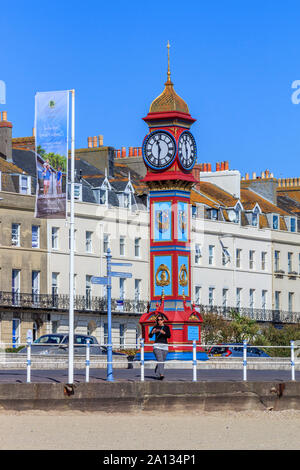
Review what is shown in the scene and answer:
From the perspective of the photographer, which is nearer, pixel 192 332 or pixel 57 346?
pixel 192 332

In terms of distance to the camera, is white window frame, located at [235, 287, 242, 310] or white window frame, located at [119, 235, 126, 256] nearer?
white window frame, located at [119, 235, 126, 256]

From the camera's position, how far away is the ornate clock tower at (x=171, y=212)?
57156 mm

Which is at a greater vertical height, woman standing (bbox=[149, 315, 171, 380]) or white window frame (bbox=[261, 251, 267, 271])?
white window frame (bbox=[261, 251, 267, 271])

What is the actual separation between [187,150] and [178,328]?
22.8 feet

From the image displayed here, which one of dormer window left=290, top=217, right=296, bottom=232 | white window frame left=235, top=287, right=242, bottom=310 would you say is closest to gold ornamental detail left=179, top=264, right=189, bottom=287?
white window frame left=235, top=287, right=242, bottom=310

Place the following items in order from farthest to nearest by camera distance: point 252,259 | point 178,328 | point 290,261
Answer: point 290,261
point 252,259
point 178,328

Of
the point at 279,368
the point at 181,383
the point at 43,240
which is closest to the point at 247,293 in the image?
the point at 43,240

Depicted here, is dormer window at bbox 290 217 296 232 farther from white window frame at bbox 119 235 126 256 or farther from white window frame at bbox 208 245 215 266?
white window frame at bbox 119 235 126 256

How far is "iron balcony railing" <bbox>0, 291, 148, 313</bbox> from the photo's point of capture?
290 feet

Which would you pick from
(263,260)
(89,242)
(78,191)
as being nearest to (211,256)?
(263,260)

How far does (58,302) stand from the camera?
91.4 metres

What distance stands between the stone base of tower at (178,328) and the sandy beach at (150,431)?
671 inches

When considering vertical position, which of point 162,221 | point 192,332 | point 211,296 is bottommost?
point 192,332

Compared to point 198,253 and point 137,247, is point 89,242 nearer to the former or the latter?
point 137,247
